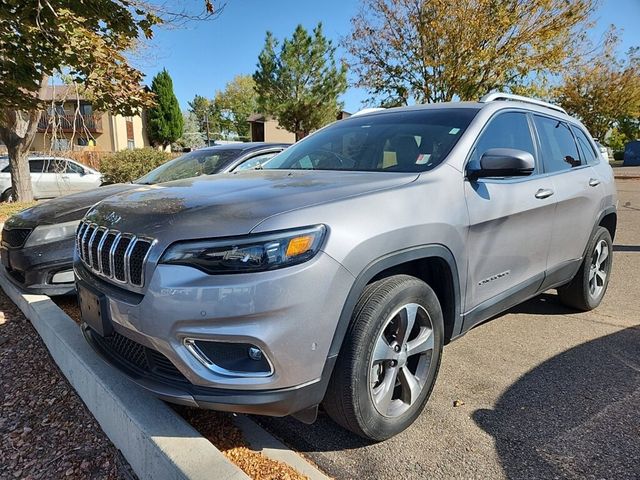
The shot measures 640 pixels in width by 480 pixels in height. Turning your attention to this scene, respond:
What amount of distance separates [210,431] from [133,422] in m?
0.44

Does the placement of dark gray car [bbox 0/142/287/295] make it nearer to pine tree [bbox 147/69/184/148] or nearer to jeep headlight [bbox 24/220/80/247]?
jeep headlight [bbox 24/220/80/247]

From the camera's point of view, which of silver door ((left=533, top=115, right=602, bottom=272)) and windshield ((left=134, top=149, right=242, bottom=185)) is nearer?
silver door ((left=533, top=115, right=602, bottom=272))

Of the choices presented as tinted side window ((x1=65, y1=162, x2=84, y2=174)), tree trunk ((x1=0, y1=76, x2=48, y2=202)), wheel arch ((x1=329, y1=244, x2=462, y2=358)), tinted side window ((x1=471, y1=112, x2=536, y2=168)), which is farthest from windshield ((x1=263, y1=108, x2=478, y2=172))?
tinted side window ((x1=65, y1=162, x2=84, y2=174))

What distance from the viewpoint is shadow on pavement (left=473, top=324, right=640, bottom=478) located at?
216 centimetres

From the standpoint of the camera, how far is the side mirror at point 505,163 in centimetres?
254

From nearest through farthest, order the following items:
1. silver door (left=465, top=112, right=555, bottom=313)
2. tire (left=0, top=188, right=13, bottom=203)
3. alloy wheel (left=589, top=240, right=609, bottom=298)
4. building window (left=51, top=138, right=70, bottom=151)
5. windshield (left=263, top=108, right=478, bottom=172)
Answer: silver door (left=465, top=112, right=555, bottom=313), windshield (left=263, top=108, right=478, bottom=172), alloy wheel (left=589, top=240, right=609, bottom=298), building window (left=51, top=138, right=70, bottom=151), tire (left=0, top=188, right=13, bottom=203)

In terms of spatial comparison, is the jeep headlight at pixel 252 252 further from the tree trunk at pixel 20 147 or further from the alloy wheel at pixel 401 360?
the tree trunk at pixel 20 147

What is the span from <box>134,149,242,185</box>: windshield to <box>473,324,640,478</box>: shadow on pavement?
12.4 feet

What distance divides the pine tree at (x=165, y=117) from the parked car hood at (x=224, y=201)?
47.2 metres

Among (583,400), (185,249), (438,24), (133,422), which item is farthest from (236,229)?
(438,24)

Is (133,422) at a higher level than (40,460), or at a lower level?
higher

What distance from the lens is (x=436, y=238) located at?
7.76ft

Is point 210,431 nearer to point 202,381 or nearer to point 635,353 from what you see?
point 202,381

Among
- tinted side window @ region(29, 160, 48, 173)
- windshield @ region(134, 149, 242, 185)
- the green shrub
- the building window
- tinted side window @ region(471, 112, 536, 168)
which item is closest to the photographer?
tinted side window @ region(471, 112, 536, 168)
